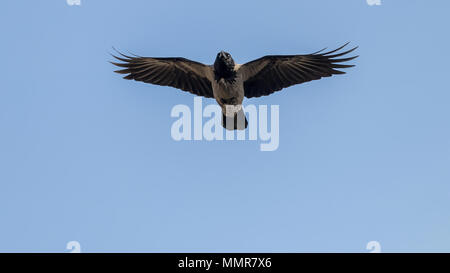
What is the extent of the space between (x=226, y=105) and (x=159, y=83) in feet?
6.50

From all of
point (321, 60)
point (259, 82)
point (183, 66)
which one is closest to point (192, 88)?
point (183, 66)

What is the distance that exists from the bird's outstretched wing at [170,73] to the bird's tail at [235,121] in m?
0.95

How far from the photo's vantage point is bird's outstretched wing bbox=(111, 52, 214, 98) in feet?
55.0

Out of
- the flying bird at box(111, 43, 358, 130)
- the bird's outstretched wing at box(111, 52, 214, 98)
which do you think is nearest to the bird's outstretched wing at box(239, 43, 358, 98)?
the flying bird at box(111, 43, 358, 130)

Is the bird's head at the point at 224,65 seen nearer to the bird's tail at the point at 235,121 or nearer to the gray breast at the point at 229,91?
the gray breast at the point at 229,91

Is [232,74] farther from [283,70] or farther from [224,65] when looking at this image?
[283,70]

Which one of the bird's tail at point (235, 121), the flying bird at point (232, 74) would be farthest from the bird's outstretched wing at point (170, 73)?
the bird's tail at point (235, 121)

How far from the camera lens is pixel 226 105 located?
16141mm

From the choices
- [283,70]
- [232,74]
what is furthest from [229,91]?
[283,70]

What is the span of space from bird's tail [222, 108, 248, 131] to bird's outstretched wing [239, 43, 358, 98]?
69 centimetres

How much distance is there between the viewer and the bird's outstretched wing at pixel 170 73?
16766 mm

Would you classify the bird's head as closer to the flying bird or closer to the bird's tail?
the flying bird

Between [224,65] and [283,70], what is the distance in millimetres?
1668
